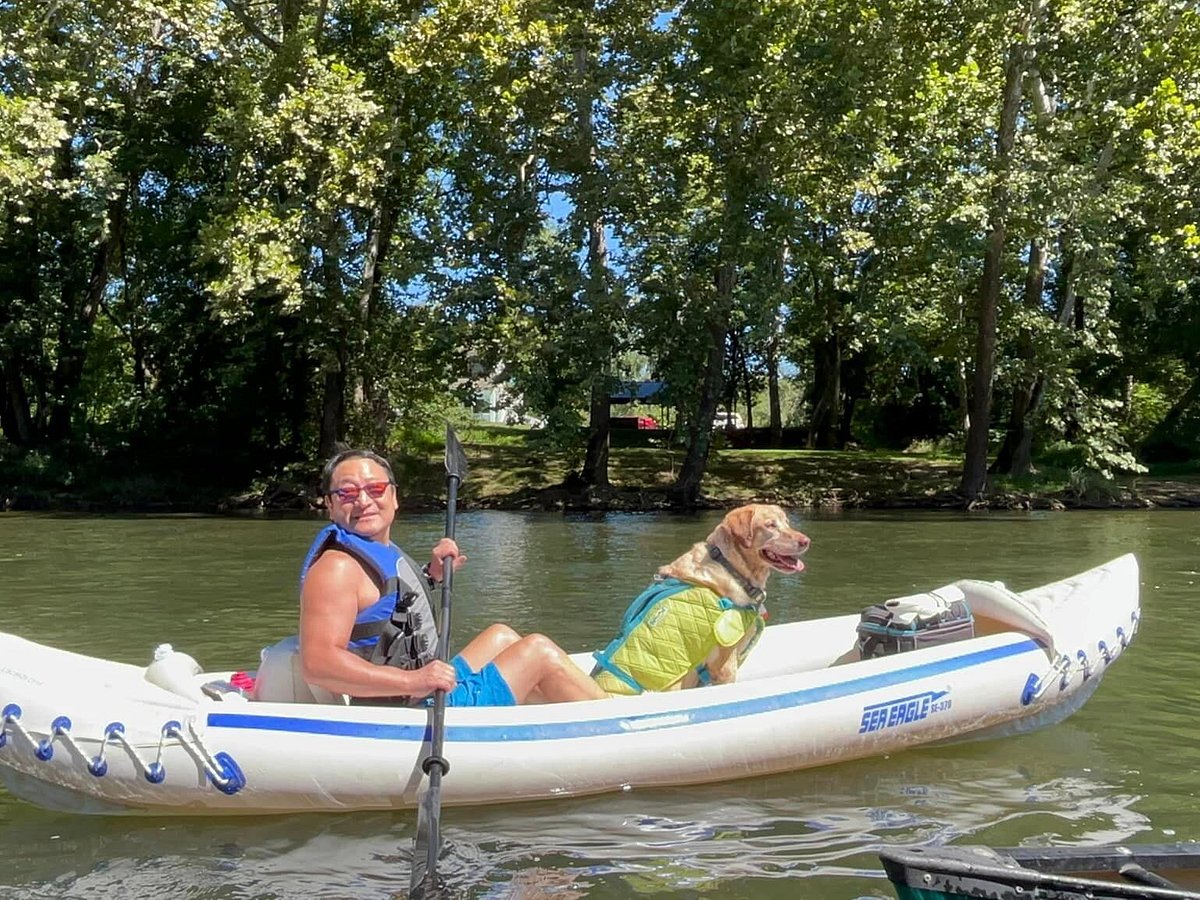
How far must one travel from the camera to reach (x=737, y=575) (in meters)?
4.68

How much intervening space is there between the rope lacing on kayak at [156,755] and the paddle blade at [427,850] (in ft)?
2.33

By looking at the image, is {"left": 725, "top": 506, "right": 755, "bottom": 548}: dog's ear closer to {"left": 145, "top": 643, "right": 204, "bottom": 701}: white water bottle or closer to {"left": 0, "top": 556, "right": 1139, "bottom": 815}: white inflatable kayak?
{"left": 0, "top": 556, "right": 1139, "bottom": 815}: white inflatable kayak

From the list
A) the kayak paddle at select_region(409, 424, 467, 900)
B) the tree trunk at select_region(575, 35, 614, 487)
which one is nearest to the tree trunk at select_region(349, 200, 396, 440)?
the tree trunk at select_region(575, 35, 614, 487)

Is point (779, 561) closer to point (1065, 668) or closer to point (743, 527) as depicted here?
point (743, 527)

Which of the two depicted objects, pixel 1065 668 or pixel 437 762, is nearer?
pixel 437 762

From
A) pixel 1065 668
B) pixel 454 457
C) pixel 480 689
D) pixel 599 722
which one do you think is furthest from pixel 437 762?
pixel 1065 668

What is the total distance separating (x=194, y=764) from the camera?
4.31 metres

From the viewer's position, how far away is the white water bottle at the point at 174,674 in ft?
14.9

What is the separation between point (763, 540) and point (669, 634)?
1.79 ft

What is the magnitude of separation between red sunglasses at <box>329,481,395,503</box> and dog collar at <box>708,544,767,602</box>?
1.37m

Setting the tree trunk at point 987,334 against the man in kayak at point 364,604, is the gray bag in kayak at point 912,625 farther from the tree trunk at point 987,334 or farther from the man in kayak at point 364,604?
the tree trunk at point 987,334

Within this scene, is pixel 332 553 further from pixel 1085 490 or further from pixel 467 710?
pixel 1085 490

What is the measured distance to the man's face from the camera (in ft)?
13.5

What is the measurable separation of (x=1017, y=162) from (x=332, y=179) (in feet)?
34.0
